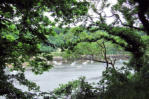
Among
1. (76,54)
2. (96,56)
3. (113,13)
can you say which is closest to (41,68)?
(113,13)

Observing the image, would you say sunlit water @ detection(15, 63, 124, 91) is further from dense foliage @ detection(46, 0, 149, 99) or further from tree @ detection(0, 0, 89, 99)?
tree @ detection(0, 0, 89, 99)

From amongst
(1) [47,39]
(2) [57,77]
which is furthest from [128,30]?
(2) [57,77]

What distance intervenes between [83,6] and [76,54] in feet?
18.8

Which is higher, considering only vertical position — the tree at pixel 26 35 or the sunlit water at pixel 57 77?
the tree at pixel 26 35

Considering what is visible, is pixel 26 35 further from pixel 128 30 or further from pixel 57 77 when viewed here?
pixel 57 77

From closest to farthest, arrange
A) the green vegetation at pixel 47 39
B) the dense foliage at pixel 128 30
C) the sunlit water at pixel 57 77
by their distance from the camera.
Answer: the green vegetation at pixel 47 39
the dense foliage at pixel 128 30
the sunlit water at pixel 57 77

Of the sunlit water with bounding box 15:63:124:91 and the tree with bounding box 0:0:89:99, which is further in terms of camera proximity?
the sunlit water with bounding box 15:63:124:91

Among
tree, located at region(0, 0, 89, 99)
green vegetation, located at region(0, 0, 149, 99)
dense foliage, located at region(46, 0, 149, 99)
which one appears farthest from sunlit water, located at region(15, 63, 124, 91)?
tree, located at region(0, 0, 89, 99)

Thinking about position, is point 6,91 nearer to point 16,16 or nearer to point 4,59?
point 4,59

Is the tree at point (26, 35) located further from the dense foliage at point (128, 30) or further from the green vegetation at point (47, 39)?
the dense foliage at point (128, 30)

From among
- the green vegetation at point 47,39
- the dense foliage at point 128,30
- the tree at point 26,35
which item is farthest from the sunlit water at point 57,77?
the tree at point 26,35

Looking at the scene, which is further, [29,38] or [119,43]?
[119,43]

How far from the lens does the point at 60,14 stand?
3.98m

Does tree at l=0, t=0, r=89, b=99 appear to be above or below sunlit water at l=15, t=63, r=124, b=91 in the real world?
above
